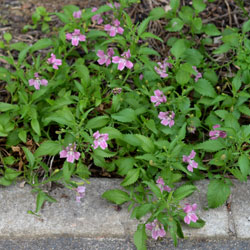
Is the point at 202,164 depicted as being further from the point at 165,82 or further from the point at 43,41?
the point at 43,41

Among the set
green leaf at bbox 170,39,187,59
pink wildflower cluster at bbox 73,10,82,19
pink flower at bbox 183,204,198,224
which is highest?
pink wildflower cluster at bbox 73,10,82,19

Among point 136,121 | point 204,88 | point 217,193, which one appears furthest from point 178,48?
point 217,193

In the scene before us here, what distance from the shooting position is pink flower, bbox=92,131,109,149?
9.32 ft

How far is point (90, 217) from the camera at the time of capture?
9.52 feet

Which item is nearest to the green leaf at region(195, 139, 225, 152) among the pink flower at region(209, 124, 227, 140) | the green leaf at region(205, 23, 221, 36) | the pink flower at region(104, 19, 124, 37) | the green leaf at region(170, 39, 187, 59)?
the pink flower at region(209, 124, 227, 140)

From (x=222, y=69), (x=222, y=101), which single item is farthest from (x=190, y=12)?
(x=222, y=101)

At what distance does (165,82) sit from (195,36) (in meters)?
0.63

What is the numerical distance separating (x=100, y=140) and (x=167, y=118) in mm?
579

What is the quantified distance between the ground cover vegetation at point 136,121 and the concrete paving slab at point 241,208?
113mm

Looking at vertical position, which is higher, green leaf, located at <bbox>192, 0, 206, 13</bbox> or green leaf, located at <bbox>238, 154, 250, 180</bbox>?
green leaf, located at <bbox>192, 0, 206, 13</bbox>

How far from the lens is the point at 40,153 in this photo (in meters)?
2.89

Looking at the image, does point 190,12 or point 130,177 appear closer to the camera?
point 130,177

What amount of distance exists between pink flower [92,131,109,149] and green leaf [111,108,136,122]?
23cm

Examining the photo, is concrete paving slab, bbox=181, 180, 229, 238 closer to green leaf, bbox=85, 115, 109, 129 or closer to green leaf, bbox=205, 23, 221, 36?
green leaf, bbox=85, 115, 109, 129
